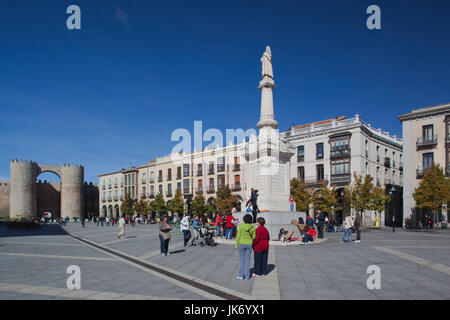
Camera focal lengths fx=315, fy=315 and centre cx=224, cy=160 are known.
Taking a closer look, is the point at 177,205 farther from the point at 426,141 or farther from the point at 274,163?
the point at 274,163

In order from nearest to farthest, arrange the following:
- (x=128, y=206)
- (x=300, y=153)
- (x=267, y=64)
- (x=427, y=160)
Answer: (x=267, y=64) → (x=427, y=160) → (x=300, y=153) → (x=128, y=206)

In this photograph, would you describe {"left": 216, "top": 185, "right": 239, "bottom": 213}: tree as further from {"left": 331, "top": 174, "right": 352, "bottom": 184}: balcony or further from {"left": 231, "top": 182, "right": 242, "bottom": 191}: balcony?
{"left": 331, "top": 174, "right": 352, "bottom": 184}: balcony

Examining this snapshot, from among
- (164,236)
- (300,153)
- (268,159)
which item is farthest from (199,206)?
(164,236)

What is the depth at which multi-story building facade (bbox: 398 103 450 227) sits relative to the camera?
104ft

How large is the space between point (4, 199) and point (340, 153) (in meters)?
64.9

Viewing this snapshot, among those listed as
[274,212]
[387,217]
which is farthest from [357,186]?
[274,212]

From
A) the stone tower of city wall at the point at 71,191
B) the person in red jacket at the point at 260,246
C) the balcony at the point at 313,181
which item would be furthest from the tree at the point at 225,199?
the stone tower of city wall at the point at 71,191

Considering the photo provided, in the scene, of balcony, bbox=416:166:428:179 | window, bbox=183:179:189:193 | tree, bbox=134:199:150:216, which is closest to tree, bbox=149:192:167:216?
tree, bbox=134:199:150:216

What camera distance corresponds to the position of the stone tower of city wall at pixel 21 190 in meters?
59.5

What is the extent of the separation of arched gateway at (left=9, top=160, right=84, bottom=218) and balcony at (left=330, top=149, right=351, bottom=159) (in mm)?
49300

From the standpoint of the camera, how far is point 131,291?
644cm

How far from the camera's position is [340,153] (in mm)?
37594

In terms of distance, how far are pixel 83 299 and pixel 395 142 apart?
1811 inches

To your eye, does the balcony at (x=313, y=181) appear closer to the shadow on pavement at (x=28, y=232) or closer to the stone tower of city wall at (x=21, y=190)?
the shadow on pavement at (x=28, y=232)
